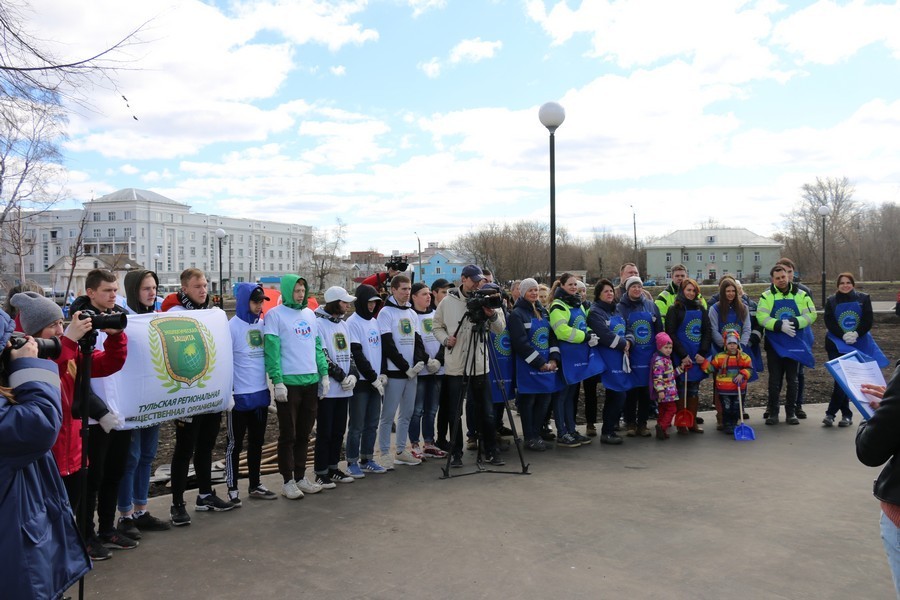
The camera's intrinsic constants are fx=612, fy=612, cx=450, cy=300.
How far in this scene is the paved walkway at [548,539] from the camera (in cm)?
392

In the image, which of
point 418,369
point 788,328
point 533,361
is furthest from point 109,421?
point 788,328

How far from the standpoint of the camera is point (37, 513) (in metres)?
2.38

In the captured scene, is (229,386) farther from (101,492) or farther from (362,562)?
(362,562)

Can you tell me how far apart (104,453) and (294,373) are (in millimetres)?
1670

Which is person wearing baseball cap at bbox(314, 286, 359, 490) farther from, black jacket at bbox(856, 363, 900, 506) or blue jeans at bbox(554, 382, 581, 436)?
black jacket at bbox(856, 363, 900, 506)

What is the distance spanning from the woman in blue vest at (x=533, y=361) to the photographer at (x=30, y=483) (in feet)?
17.1

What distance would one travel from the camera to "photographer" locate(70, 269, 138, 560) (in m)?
4.46

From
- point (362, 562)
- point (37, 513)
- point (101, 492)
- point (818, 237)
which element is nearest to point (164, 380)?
point (101, 492)

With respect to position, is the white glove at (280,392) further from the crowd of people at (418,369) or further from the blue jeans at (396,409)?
the blue jeans at (396,409)

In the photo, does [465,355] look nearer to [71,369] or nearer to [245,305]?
[245,305]

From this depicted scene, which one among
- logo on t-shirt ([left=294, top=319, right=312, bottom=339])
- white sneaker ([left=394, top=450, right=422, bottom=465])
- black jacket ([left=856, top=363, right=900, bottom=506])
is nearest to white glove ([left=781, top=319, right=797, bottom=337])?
white sneaker ([left=394, top=450, right=422, bottom=465])

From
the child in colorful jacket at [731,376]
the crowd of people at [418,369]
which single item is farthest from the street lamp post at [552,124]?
the child in colorful jacket at [731,376]

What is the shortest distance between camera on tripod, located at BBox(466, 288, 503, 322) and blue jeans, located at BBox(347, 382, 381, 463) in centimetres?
132

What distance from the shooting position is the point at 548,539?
462 centimetres
